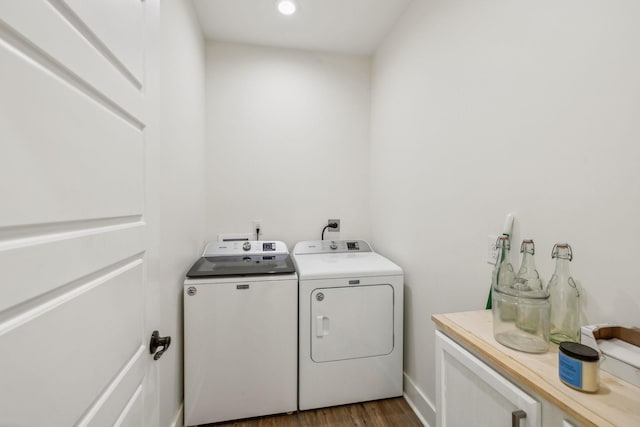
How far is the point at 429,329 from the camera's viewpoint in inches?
66.8

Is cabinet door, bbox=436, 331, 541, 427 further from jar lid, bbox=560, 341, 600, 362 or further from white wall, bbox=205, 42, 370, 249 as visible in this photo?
white wall, bbox=205, 42, 370, 249

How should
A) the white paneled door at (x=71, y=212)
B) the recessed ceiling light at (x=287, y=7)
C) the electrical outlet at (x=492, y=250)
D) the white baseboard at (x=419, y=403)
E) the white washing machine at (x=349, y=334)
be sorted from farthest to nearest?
the recessed ceiling light at (x=287, y=7) < the white washing machine at (x=349, y=334) < the white baseboard at (x=419, y=403) < the electrical outlet at (x=492, y=250) < the white paneled door at (x=71, y=212)

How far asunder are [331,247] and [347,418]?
1.22m

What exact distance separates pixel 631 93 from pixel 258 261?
6.31ft

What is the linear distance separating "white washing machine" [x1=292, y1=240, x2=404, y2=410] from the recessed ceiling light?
6.10 feet

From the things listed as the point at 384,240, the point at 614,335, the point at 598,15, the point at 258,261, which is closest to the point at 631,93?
the point at 598,15

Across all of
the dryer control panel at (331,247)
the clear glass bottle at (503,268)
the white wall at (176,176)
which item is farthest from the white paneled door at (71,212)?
the dryer control panel at (331,247)

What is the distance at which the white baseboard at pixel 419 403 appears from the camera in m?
1.62

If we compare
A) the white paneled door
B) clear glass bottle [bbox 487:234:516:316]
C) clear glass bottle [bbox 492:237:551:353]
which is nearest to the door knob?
the white paneled door

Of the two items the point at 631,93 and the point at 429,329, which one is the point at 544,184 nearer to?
the point at 631,93

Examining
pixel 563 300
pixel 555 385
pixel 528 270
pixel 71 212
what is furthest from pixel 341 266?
pixel 71 212

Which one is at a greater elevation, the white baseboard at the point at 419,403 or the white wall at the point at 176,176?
the white wall at the point at 176,176

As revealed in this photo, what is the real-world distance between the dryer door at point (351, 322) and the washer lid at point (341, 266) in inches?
3.7

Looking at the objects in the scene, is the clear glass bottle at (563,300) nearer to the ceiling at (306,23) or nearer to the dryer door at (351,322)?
the dryer door at (351,322)
